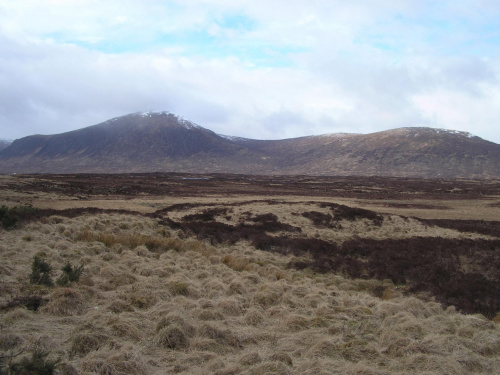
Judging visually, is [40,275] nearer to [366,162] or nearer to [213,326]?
[213,326]

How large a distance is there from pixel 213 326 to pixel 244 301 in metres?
2.32

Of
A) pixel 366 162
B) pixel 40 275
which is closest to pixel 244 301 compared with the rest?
pixel 40 275

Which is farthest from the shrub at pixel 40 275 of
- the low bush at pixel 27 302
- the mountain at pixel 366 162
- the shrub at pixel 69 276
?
the mountain at pixel 366 162

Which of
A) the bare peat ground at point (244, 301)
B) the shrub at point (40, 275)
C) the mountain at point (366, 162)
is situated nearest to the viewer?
the bare peat ground at point (244, 301)

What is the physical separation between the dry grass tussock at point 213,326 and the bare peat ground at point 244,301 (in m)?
0.03

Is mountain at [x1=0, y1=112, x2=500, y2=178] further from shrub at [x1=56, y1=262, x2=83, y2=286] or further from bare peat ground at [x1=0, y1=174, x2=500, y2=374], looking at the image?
shrub at [x1=56, y1=262, x2=83, y2=286]

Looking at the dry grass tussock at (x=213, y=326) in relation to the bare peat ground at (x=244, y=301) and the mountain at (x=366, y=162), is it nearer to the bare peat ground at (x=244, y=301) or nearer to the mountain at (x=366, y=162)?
the bare peat ground at (x=244, y=301)

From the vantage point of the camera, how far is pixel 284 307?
8.64 metres

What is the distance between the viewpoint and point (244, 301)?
913cm

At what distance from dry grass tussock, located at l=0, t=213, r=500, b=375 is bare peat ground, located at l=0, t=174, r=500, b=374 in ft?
0.11

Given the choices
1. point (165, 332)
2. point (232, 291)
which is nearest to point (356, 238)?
point (232, 291)

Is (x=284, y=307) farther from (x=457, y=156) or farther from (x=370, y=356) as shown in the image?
(x=457, y=156)

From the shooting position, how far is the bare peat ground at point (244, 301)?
5844 mm

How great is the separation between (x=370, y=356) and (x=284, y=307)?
274 centimetres
